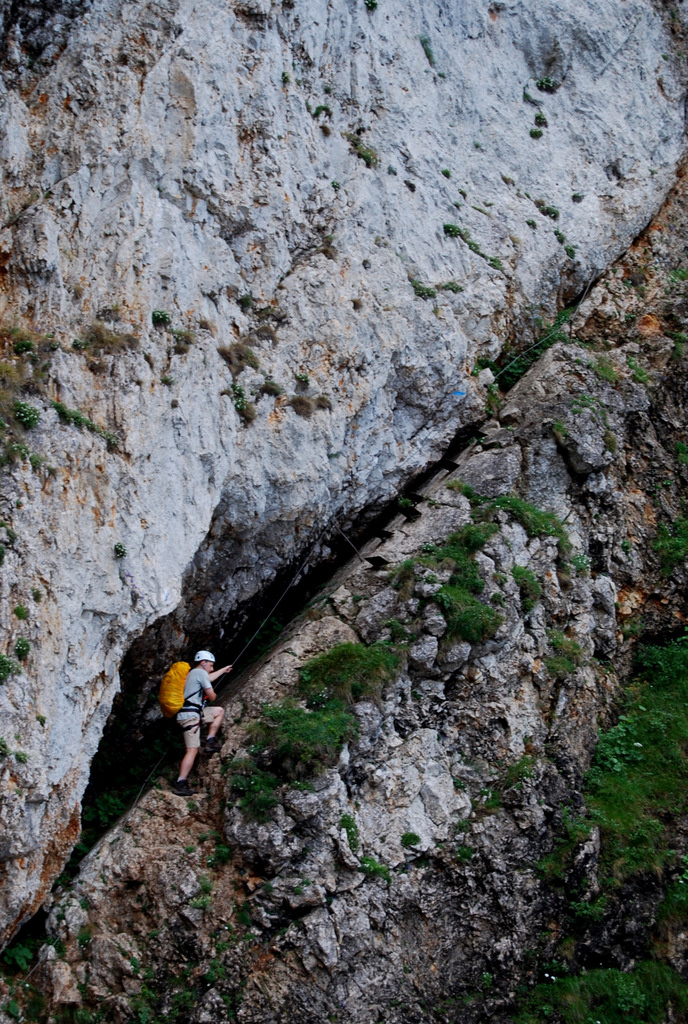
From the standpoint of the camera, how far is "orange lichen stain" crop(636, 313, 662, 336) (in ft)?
53.0

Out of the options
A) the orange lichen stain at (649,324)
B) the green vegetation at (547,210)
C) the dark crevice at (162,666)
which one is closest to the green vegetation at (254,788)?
the dark crevice at (162,666)

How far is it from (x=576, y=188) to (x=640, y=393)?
555 cm

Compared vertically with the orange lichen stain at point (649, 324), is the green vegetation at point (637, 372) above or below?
below

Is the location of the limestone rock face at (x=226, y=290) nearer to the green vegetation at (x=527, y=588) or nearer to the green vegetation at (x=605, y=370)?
the green vegetation at (x=605, y=370)

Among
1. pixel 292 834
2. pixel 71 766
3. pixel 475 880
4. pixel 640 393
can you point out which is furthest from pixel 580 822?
pixel 640 393

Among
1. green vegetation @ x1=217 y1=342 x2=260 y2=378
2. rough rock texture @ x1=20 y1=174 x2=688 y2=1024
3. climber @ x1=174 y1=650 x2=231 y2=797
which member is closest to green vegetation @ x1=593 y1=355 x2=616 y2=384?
rough rock texture @ x1=20 y1=174 x2=688 y2=1024

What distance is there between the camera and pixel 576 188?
57.8 feet

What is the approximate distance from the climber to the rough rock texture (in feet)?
0.71

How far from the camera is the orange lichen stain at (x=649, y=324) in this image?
16156 mm

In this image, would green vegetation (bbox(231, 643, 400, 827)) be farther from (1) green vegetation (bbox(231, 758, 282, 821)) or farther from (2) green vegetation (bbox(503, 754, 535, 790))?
(2) green vegetation (bbox(503, 754, 535, 790))

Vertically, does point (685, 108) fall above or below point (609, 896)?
above

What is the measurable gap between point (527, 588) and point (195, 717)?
207 inches

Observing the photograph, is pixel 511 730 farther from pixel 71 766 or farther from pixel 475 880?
pixel 71 766

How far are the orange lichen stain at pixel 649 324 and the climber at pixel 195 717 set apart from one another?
1088cm
